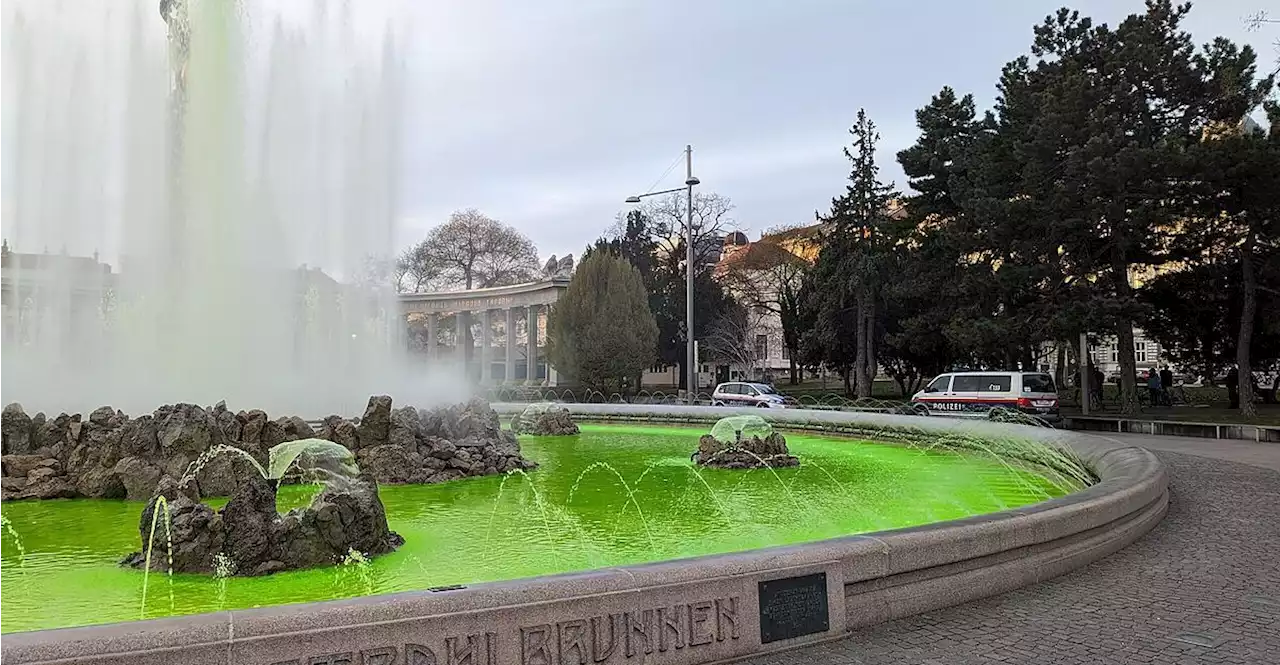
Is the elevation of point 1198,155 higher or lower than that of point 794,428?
higher

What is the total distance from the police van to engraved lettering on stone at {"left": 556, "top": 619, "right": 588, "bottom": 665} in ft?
76.1

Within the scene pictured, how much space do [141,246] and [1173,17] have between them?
34.1 meters

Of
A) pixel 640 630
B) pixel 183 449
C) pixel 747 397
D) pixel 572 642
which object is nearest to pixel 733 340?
pixel 747 397

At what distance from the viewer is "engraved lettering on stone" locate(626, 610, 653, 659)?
16.3 feet

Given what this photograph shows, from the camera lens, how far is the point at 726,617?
5.27 metres

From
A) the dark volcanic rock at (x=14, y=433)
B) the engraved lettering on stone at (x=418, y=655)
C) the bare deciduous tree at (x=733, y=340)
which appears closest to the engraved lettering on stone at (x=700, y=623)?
the engraved lettering on stone at (x=418, y=655)

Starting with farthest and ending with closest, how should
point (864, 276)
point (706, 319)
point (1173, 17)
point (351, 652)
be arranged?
1. point (706, 319)
2. point (864, 276)
3. point (1173, 17)
4. point (351, 652)

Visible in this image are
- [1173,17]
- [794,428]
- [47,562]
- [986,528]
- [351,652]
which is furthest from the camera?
[1173,17]

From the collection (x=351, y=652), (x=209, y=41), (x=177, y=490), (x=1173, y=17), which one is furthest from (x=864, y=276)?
(x=351, y=652)

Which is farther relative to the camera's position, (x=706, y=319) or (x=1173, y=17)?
(x=706, y=319)

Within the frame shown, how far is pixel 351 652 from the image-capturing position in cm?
427

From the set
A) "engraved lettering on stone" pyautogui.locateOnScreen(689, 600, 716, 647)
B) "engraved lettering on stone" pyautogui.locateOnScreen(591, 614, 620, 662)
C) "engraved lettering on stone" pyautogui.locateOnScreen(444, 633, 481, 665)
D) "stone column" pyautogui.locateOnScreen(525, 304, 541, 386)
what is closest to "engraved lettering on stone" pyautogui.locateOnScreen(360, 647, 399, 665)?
"engraved lettering on stone" pyautogui.locateOnScreen(444, 633, 481, 665)

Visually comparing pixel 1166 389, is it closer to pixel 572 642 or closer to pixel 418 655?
pixel 572 642

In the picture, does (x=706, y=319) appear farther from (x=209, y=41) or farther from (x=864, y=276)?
(x=209, y=41)
